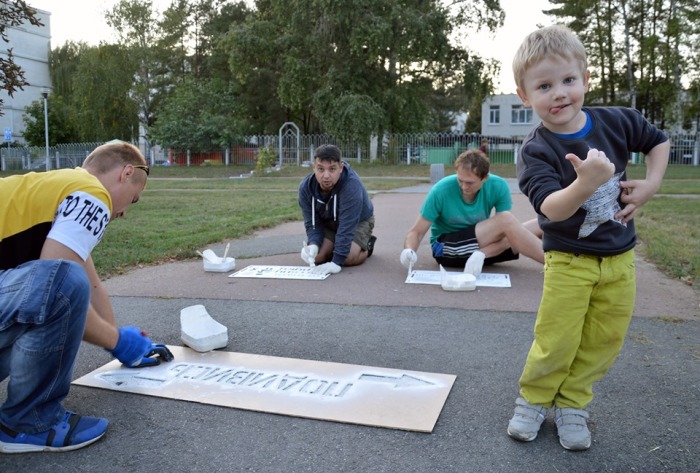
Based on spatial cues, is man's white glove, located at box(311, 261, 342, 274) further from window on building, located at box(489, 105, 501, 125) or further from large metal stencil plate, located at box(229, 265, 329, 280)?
window on building, located at box(489, 105, 501, 125)

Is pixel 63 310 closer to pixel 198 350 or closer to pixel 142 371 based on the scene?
pixel 142 371

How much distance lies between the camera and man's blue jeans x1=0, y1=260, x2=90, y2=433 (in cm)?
231

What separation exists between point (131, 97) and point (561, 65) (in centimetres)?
4492

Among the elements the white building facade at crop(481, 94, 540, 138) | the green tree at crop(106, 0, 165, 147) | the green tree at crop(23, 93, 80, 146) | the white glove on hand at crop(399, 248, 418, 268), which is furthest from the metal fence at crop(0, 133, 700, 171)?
the white glove on hand at crop(399, 248, 418, 268)

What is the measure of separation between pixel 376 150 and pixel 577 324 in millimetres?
30741

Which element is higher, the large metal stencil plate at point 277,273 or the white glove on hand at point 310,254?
the white glove on hand at point 310,254

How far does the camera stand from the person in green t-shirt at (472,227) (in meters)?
5.47

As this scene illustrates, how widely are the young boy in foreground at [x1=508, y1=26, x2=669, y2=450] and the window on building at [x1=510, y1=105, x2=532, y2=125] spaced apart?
54884 mm

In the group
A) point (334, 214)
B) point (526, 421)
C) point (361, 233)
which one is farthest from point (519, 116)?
point (526, 421)

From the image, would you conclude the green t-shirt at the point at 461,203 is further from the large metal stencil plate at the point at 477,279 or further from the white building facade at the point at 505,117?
the white building facade at the point at 505,117

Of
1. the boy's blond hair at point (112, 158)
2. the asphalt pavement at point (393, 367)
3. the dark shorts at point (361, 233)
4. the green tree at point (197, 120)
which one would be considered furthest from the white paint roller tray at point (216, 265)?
the green tree at point (197, 120)

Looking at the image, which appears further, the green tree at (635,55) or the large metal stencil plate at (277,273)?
the green tree at (635,55)

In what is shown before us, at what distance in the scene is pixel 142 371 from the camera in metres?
3.23

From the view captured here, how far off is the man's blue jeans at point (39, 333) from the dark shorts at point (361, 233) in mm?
3702
